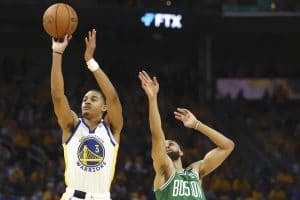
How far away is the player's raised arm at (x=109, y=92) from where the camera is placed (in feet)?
18.8

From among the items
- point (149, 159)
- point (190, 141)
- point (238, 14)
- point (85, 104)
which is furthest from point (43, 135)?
point (85, 104)

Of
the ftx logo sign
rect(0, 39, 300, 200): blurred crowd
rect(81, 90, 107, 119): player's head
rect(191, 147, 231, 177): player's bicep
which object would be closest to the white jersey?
rect(81, 90, 107, 119): player's head

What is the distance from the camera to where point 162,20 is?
1736 centimetres

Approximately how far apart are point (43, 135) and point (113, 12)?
398cm

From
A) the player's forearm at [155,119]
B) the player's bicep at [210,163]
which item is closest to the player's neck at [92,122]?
the player's forearm at [155,119]

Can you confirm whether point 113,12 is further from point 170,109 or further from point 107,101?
point 107,101

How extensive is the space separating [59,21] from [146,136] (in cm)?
1167

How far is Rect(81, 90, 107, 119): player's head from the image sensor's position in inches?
227

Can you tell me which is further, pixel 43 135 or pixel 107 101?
pixel 43 135

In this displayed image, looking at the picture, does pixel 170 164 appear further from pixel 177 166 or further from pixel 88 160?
pixel 88 160

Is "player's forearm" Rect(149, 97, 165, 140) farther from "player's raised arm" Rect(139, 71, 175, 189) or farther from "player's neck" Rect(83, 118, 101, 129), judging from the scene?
"player's neck" Rect(83, 118, 101, 129)

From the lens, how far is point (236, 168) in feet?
56.0

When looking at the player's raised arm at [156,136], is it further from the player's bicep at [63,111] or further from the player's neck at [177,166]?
the player's bicep at [63,111]

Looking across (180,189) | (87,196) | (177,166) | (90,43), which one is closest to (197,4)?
(177,166)
